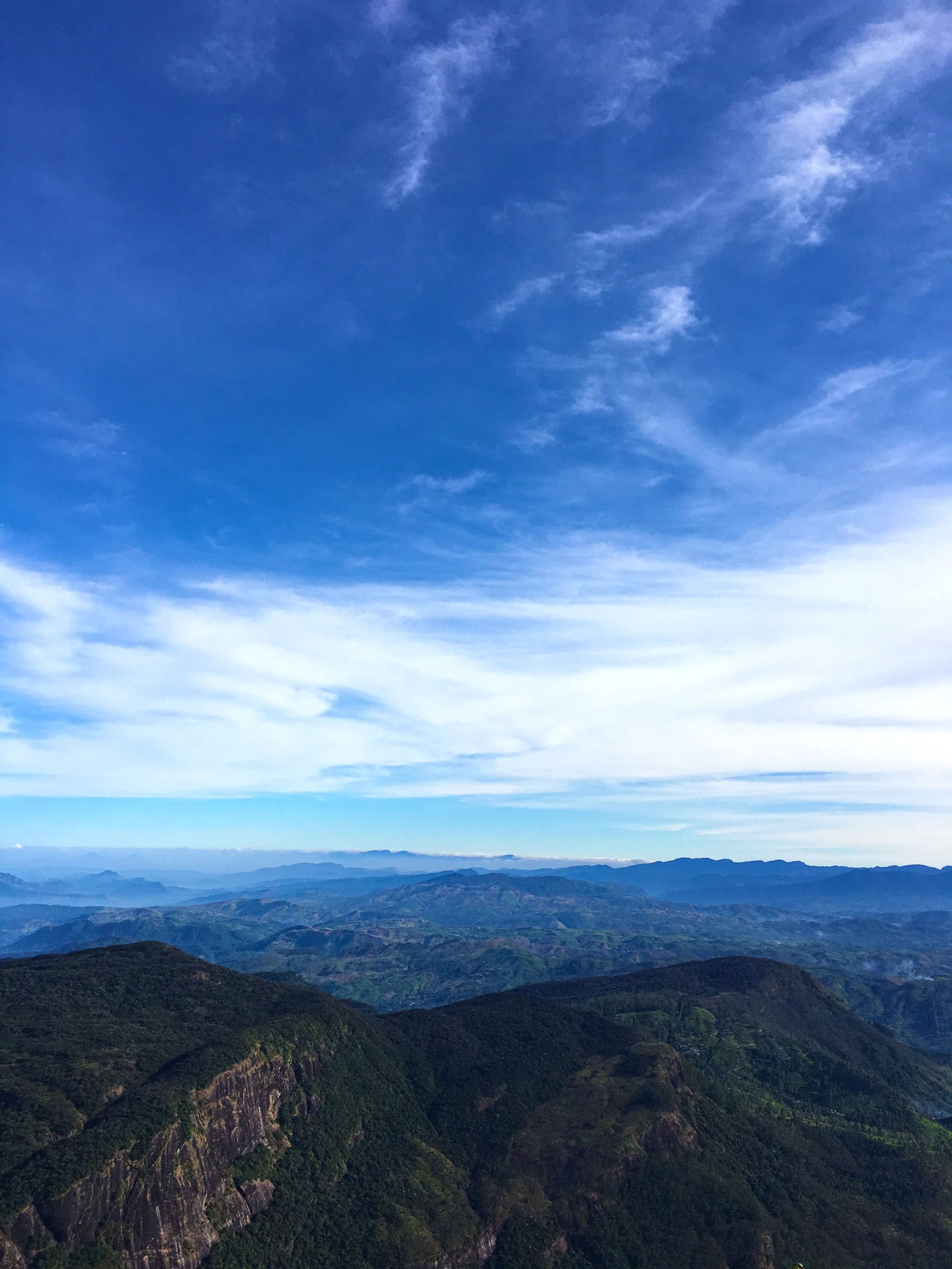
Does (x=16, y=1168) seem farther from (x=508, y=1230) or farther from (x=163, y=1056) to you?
(x=508, y=1230)

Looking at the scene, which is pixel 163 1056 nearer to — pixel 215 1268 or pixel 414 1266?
pixel 215 1268

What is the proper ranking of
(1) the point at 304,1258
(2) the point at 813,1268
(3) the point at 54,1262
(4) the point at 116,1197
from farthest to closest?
(2) the point at 813,1268, (1) the point at 304,1258, (4) the point at 116,1197, (3) the point at 54,1262

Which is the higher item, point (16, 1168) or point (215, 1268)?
point (16, 1168)

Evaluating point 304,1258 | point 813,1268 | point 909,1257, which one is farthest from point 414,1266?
point 909,1257

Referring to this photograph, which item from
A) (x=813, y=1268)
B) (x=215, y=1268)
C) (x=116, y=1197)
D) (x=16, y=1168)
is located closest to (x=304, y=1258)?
(x=215, y=1268)

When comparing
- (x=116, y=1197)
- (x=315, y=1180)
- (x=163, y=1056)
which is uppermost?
(x=163, y=1056)

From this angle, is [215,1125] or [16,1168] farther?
[215,1125]

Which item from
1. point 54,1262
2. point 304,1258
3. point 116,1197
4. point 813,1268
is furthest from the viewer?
point 813,1268
